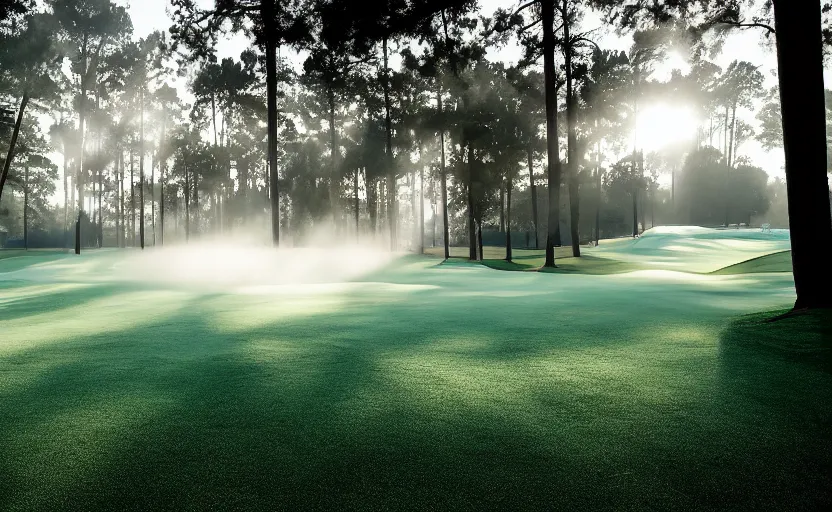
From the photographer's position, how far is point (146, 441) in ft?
10.9

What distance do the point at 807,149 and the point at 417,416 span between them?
6746 millimetres

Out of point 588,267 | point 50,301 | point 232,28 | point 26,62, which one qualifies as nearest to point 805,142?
point 50,301

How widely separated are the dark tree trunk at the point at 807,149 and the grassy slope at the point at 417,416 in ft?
3.50

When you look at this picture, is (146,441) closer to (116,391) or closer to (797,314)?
(116,391)

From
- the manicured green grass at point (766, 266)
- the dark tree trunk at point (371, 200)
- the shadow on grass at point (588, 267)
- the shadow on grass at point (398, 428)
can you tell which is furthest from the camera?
the dark tree trunk at point (371, 200)

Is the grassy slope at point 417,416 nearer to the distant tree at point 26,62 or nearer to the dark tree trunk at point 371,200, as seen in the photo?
the distant tree at point 26,62

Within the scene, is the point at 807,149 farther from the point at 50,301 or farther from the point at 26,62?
the point at 26,62

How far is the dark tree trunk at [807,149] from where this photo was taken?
7164 millimetres

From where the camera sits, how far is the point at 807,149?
7184mm

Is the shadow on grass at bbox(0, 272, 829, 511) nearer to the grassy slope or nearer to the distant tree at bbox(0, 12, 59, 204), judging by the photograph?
the grassy slope

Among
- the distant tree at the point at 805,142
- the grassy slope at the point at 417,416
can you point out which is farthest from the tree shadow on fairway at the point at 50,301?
the distant tree at the point at 805,142

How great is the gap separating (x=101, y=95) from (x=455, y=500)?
183 feet

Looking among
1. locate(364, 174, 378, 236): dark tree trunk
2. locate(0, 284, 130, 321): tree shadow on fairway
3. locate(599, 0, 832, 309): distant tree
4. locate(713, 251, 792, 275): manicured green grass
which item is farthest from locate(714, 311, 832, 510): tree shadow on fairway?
locate(364, 174, 378, 236): dark tree trunk

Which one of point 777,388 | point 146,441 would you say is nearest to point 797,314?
point 777,388
